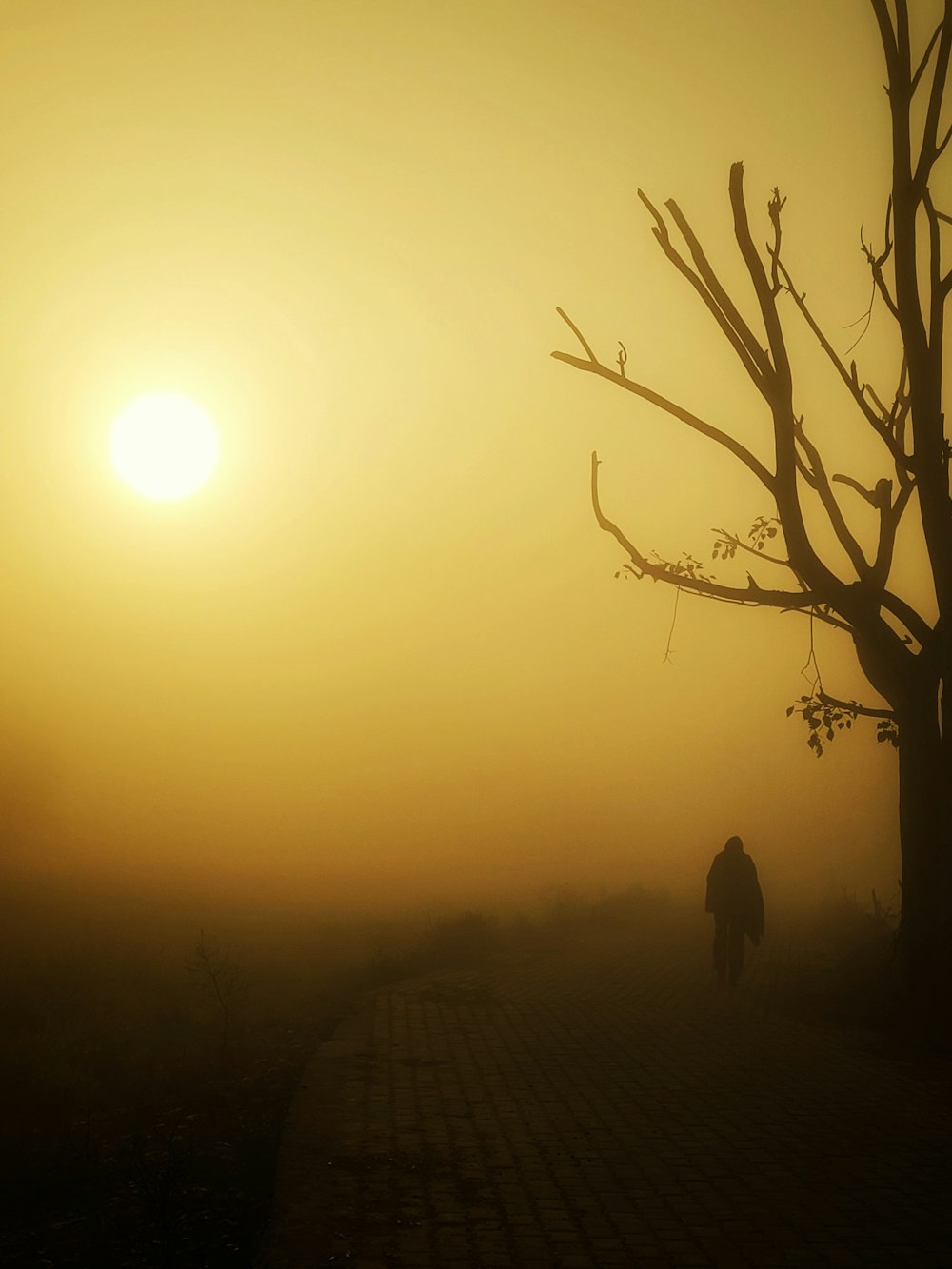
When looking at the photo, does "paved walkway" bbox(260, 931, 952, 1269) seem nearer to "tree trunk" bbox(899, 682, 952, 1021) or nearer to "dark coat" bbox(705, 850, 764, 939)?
"tree trunk" bbox(899, 682, 952, 1021)

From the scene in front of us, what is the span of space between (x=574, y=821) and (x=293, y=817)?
19.4 m

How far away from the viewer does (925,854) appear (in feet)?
38.3

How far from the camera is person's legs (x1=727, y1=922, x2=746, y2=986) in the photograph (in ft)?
49.3

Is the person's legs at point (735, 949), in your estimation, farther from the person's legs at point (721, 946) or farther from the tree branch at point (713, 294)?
the tree branch at point (713, 294)

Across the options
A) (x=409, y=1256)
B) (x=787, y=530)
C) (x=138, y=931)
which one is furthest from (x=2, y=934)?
(x=409, y=1256)

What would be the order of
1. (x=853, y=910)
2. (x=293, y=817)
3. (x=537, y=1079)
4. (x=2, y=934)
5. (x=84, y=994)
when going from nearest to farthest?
(x=537, y=1079) < (x=84, y=994) < (x=2, y=934) < (x=853, y=910) < (x=293, y=817)

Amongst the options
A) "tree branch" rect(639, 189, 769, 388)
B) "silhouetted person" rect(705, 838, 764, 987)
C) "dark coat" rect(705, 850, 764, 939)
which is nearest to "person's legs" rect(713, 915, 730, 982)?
"silhouetted person" rect(705, 838, 764, 987)

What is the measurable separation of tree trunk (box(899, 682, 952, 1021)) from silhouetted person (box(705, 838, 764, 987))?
3197mm

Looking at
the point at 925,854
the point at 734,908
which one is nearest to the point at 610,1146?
the point at 925,854

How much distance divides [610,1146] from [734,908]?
8214 mm

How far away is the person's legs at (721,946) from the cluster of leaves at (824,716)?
2.98 meters

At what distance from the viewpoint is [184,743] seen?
3590 inches

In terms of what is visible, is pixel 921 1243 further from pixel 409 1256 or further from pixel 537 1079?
pixel 537 1079

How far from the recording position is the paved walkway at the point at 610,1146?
5520mm
